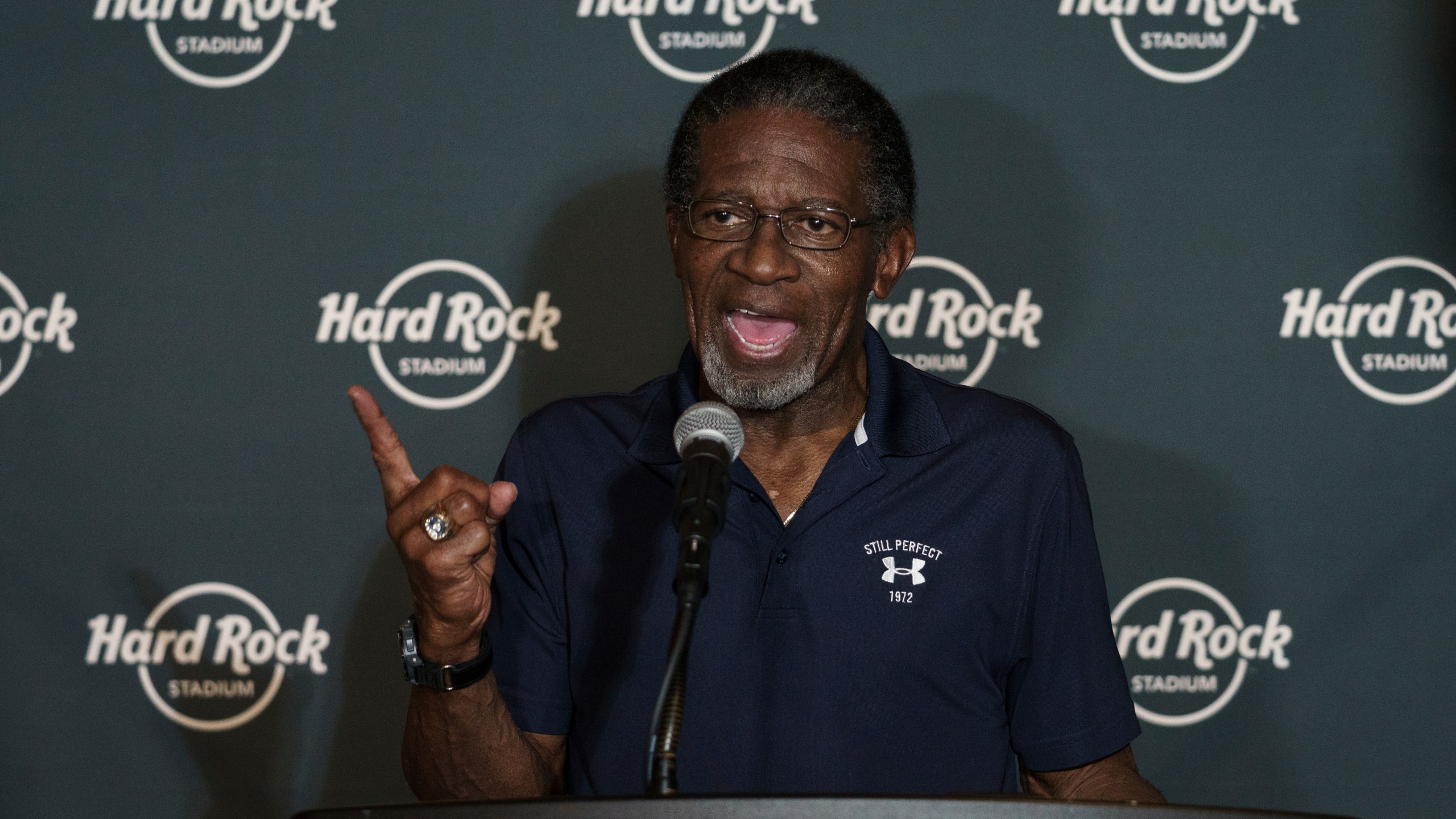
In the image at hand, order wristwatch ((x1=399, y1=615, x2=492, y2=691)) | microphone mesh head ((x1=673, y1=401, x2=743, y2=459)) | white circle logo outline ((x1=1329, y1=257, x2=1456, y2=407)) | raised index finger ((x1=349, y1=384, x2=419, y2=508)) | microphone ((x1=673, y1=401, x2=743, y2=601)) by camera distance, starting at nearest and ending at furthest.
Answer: microphone ((x1=673, y1=401, x2=743, y2=601)) → microphone mesh head ((x1=673, y1=401, x2=743, y2=459)) → raised index finger ((x1=349, y1=384, x2=419, y2=508)) → wristwatch ((x1=399, y1=615, x2=492, y2=691)) → white circle logo outline ((x1=1329, y1=257, x2=1456, y2=407))

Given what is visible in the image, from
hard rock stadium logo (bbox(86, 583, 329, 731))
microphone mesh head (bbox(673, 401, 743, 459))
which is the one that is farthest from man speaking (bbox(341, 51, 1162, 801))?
hard rock stadium logo (bbox(86, 583, 329, 731))

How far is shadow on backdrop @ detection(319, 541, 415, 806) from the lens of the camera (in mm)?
2584

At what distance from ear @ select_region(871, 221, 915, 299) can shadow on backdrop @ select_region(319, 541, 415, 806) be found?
1.31 meters

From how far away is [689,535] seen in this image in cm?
99

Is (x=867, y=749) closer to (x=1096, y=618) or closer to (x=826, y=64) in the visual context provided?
(x=1096, y=618)

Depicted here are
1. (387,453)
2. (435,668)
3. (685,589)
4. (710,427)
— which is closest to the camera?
(685,589)

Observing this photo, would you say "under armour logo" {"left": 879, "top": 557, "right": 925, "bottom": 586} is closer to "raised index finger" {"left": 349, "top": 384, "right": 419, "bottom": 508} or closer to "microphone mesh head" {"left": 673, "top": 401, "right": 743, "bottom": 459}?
"microphone mesh head" {"left": 673, "top": 401, "right": 743, "bottom": 459}

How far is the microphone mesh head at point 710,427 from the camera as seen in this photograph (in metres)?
1.12

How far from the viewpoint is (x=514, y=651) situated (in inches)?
66.3

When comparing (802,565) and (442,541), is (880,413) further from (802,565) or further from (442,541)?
(442,541)

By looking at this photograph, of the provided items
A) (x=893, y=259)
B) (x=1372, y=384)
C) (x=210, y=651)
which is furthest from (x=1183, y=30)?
(x=210, y=651)

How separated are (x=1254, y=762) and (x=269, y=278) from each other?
2.33 meters

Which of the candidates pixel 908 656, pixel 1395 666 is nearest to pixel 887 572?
pixel 908 656

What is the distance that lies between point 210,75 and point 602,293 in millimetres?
960
